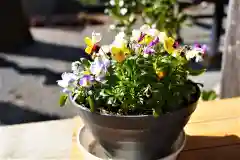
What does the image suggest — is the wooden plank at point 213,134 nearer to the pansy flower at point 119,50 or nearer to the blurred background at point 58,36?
the pansy flower at point 119,50

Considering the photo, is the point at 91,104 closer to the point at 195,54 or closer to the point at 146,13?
the point at 195,54

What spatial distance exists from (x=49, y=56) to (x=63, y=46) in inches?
11.7

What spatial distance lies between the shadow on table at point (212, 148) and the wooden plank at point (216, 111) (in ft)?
0.38

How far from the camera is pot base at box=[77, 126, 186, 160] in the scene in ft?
3.33

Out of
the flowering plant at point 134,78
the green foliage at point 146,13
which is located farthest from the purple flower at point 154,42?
the green foliage at point 146,13

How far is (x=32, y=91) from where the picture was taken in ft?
10.4

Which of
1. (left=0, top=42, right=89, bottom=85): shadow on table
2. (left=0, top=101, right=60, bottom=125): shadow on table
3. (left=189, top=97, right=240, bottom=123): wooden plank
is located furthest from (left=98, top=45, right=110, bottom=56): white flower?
(left=0, top=42, right=89, bottom=85): shadow on table

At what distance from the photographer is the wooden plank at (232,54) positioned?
176 cm

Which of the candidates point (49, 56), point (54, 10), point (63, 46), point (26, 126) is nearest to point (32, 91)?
point (49, 56)

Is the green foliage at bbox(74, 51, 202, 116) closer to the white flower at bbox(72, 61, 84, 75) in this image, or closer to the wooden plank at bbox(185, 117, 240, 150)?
the white flower at bbox(72, 61, 84, 75)

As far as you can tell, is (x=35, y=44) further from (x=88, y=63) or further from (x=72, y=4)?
(x=88, y=63)

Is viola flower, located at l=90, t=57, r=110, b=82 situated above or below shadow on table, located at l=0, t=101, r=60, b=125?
above

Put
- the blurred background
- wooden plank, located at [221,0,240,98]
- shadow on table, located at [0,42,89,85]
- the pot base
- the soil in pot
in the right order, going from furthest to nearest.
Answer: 1. shadow on table, located at [0,42,89,85]
2. the blurred background
3. wooden plank, located at [221,0,240,98]
4. the pot base
5. the soil in pot

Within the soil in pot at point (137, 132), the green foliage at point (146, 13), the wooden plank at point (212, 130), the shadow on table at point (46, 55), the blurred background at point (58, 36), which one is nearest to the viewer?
the soil in pot at point (137, 132)
